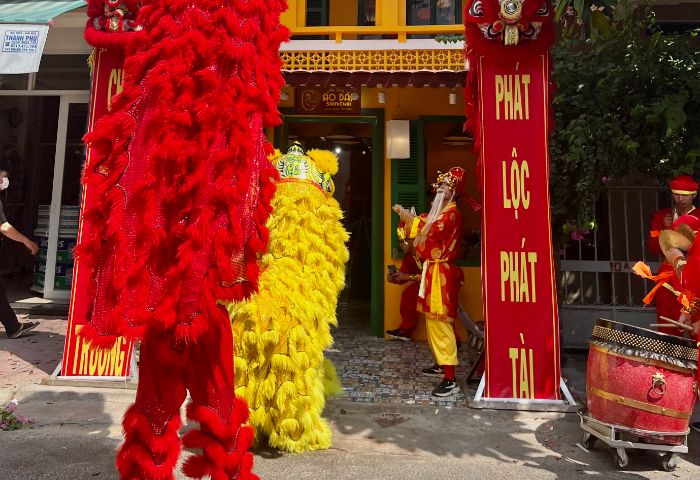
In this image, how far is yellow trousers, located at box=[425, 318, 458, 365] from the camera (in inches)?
170

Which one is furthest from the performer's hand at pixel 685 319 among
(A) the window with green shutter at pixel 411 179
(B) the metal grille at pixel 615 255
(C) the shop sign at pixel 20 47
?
(C) the shop sign at pixel 20 47

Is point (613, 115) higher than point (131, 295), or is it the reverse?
point (613, 115)

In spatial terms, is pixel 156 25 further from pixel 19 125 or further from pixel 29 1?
pixel 19 125

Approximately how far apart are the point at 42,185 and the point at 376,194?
6.13 metres

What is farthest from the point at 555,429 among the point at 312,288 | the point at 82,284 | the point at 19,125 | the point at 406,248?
the point at 19,125

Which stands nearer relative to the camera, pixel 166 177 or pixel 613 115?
pixel 166 177

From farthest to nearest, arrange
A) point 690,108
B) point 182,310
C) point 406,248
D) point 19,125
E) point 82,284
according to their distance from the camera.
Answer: point 19,125
point 406,248
point 690,108
point 82,284
point 182,310

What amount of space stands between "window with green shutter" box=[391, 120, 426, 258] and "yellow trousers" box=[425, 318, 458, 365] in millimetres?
2093

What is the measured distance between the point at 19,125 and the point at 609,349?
983 centimetres

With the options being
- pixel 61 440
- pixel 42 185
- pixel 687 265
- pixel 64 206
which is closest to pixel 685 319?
pixel 687 265

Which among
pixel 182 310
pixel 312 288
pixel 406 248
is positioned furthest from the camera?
pixel 406 248

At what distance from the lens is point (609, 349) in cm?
287

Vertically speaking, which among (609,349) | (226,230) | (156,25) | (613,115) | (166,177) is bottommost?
(609,349)

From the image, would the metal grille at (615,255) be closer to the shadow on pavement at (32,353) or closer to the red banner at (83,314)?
the red banner at (83,314)
